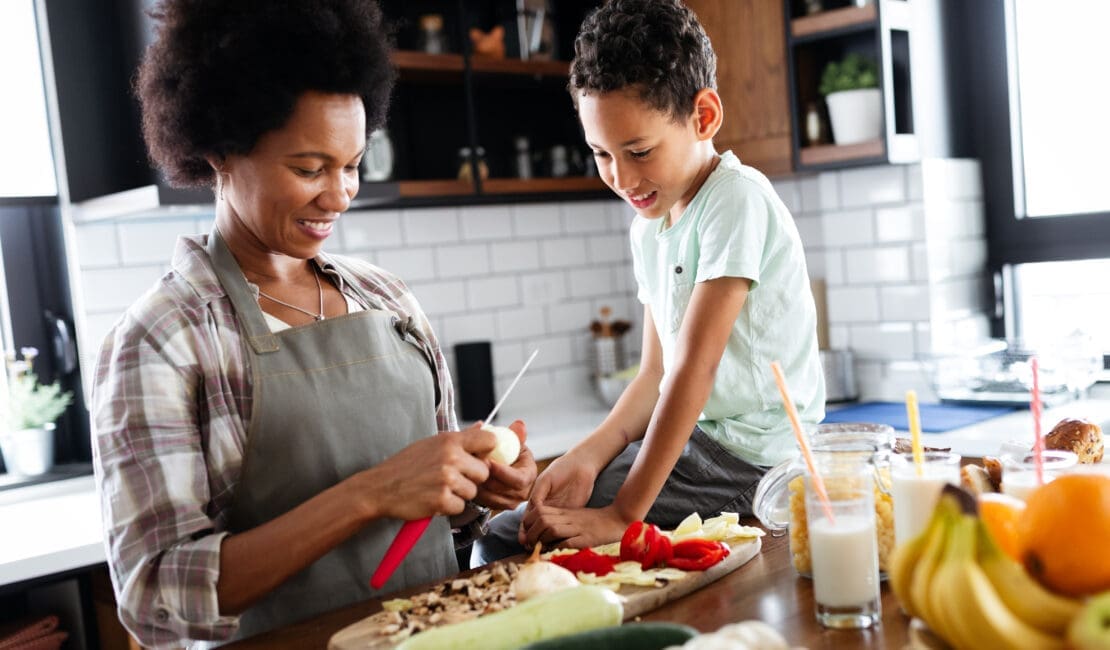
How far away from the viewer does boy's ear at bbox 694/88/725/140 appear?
1.93 m

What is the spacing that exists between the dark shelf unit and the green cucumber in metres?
2.36

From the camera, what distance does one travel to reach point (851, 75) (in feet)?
10.4

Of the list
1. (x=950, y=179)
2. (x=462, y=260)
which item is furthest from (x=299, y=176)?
(x=950, y=179)

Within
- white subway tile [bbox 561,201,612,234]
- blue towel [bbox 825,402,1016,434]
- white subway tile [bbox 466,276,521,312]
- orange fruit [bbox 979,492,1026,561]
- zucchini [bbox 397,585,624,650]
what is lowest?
blue towel [bbox 825,402,1016,434]

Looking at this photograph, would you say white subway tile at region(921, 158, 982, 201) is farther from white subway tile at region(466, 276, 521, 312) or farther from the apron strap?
the apron strap

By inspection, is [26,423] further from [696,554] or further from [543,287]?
[696,554]

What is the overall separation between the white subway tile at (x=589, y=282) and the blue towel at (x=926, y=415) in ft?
3.97

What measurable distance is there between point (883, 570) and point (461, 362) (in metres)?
2.38

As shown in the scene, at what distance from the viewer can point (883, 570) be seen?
1344mm

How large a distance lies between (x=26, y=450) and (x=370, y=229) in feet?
4.06

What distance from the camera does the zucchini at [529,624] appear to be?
3.67 feet

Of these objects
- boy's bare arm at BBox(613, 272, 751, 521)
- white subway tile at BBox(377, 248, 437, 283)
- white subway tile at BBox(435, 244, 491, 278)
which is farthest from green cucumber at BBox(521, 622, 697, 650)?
white subway tile at BBox(435, 244, 491, 278)

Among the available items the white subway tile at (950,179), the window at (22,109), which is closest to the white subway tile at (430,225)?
the window at (22,109)

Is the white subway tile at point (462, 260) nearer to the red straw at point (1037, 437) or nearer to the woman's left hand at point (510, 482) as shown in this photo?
the woman's left hand at point (510, 482)
